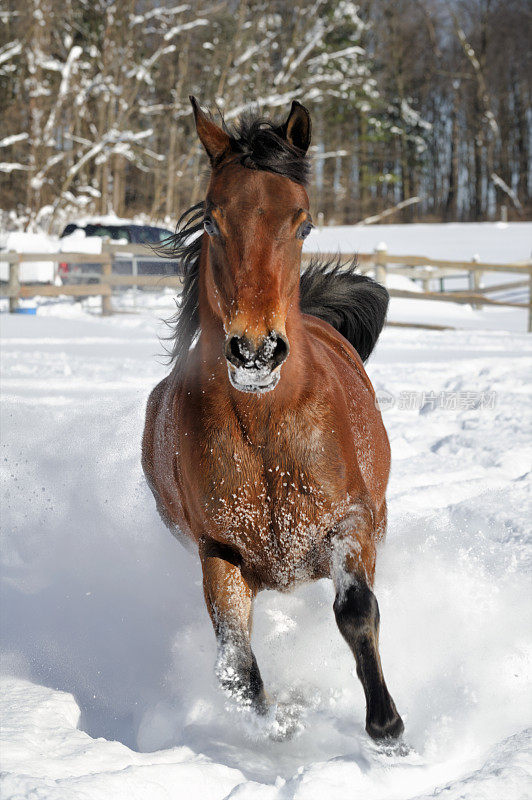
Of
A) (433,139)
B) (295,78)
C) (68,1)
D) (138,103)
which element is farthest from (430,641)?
(433,139)

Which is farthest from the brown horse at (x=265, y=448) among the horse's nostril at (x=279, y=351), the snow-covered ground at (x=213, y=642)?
the snow-covered ground at (x=213, y=642)

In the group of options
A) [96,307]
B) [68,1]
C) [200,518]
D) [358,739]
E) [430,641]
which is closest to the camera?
[358,739]

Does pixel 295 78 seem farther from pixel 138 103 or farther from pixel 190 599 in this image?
pixel 190 599

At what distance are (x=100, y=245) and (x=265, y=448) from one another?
14609 mm

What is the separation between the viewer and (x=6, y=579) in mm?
3994

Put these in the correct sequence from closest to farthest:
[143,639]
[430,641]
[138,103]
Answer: [430,641], [143,639], [138,103]

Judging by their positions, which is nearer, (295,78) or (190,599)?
(190,599)

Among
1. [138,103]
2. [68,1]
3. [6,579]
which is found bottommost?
[6,579]

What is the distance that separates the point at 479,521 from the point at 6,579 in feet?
7.99

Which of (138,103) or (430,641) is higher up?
(138,103)

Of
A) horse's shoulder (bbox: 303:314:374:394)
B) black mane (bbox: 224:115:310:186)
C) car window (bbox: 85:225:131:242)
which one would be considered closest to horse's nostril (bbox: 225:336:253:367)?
black mane (bbox: 224:115:310:186)

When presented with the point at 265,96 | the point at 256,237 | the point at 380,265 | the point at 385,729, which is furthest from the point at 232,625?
the point at 265,96

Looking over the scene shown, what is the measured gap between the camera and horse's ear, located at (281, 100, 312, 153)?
256 centimetres

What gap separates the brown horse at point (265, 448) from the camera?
2279 mm
